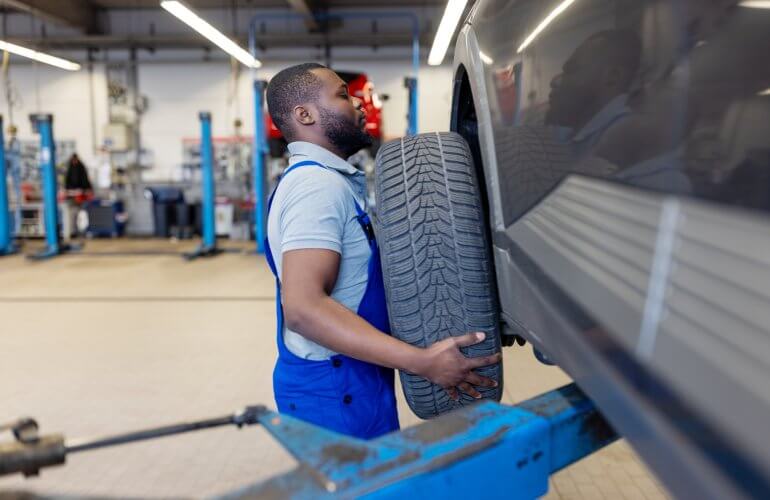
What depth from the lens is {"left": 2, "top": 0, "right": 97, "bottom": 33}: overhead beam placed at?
9.06 m

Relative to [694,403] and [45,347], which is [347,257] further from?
[45,347]

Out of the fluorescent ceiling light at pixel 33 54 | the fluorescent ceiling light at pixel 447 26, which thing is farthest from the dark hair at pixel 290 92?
the fluorescent ceiling light at pixel 33 54

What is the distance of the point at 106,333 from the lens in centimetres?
403

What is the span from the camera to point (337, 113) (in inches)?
55.6

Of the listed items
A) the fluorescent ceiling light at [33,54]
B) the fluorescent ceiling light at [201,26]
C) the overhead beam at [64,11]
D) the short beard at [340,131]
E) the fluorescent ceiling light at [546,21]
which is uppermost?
the overhead beam at [64,11]

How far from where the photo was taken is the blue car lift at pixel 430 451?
633mm

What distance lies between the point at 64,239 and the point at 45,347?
621cm

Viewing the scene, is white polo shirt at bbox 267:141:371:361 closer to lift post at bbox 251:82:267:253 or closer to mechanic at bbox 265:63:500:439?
mechanic at bbox 265:63:500:439

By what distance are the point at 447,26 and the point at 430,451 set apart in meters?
6.34

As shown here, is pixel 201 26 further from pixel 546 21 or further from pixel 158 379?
pixel 546 21

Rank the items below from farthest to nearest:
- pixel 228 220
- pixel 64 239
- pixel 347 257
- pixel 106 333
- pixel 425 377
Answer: pixel 228 220 < pixel 64 239 < pixel 106 333 < pixel 347 257 < pixel 425 377

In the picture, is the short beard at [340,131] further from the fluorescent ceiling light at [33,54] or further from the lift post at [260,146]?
the fluorescent ceiling light at [33,54]

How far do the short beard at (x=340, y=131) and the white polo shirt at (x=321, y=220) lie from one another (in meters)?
0.04

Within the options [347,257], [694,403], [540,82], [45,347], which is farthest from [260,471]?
[45,347]
